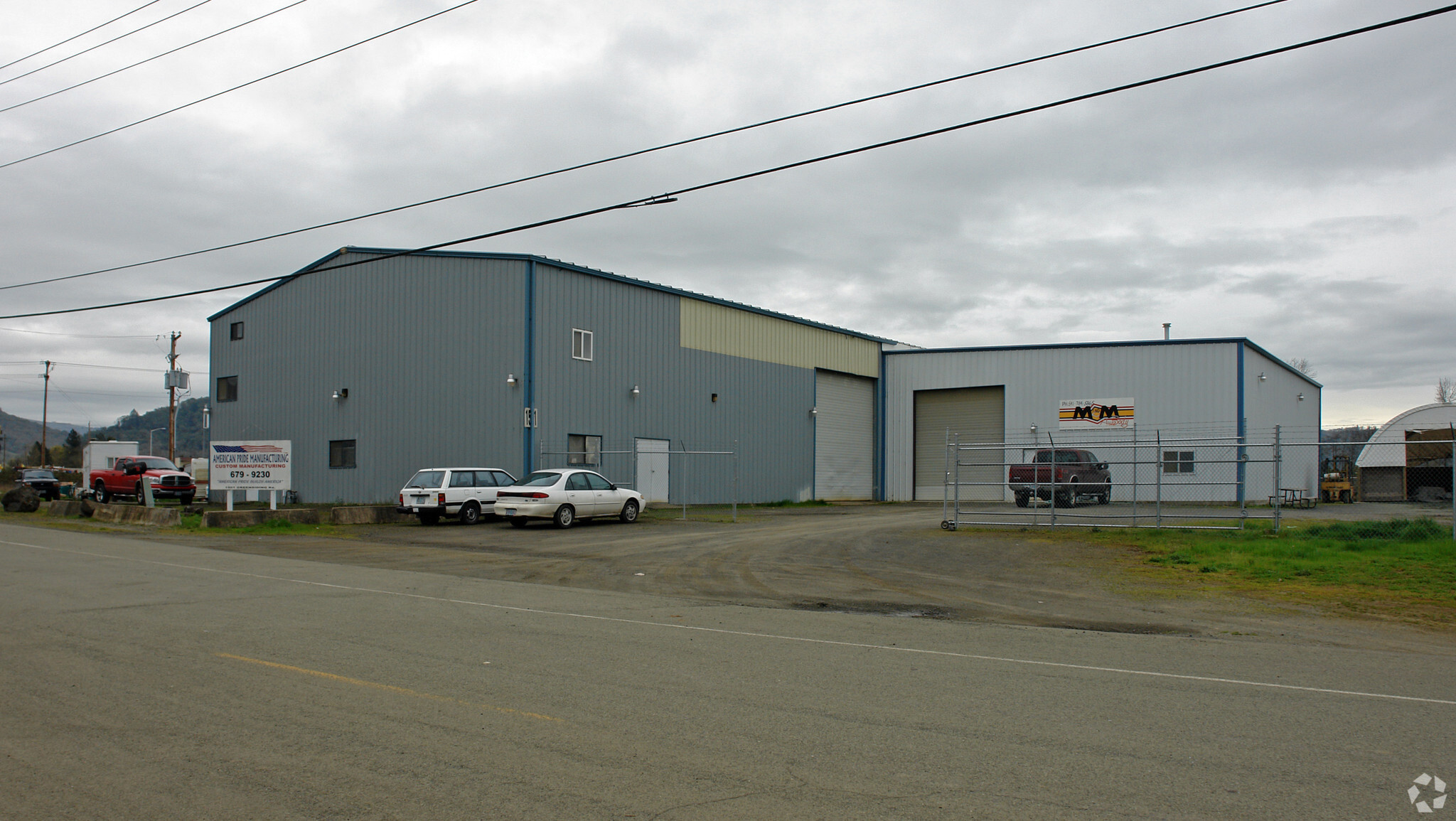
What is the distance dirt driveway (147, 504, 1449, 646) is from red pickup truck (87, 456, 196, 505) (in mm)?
16032

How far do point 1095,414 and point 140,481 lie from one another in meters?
37.4

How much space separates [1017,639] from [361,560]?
39.8 feet

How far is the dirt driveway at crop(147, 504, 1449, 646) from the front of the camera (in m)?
11.5

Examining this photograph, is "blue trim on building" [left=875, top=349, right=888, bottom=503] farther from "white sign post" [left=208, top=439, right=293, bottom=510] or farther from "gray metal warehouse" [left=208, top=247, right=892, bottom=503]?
"white sign post" [left=208, top=439, right=293, bottom=510]

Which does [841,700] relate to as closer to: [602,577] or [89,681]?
[89,681]

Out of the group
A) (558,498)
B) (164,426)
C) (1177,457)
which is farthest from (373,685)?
(164,426)

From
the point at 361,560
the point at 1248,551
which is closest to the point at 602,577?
the point at 361,560

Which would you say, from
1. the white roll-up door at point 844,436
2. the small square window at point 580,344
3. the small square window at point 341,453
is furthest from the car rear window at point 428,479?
the white roll-up door at point 844,436

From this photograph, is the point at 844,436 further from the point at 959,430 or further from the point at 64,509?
the point at 64,509

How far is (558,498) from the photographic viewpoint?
79.5 ft

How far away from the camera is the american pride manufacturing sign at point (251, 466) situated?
2764 cm

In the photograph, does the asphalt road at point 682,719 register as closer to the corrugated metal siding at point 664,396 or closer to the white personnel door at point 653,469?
the corrugated metal siding at point 664,396

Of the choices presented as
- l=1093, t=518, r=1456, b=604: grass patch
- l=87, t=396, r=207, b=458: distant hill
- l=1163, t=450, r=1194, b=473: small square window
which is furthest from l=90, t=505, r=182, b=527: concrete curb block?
l=87, t=396, r=207, b=458: distant hill

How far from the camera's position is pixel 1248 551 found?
16938 mm
